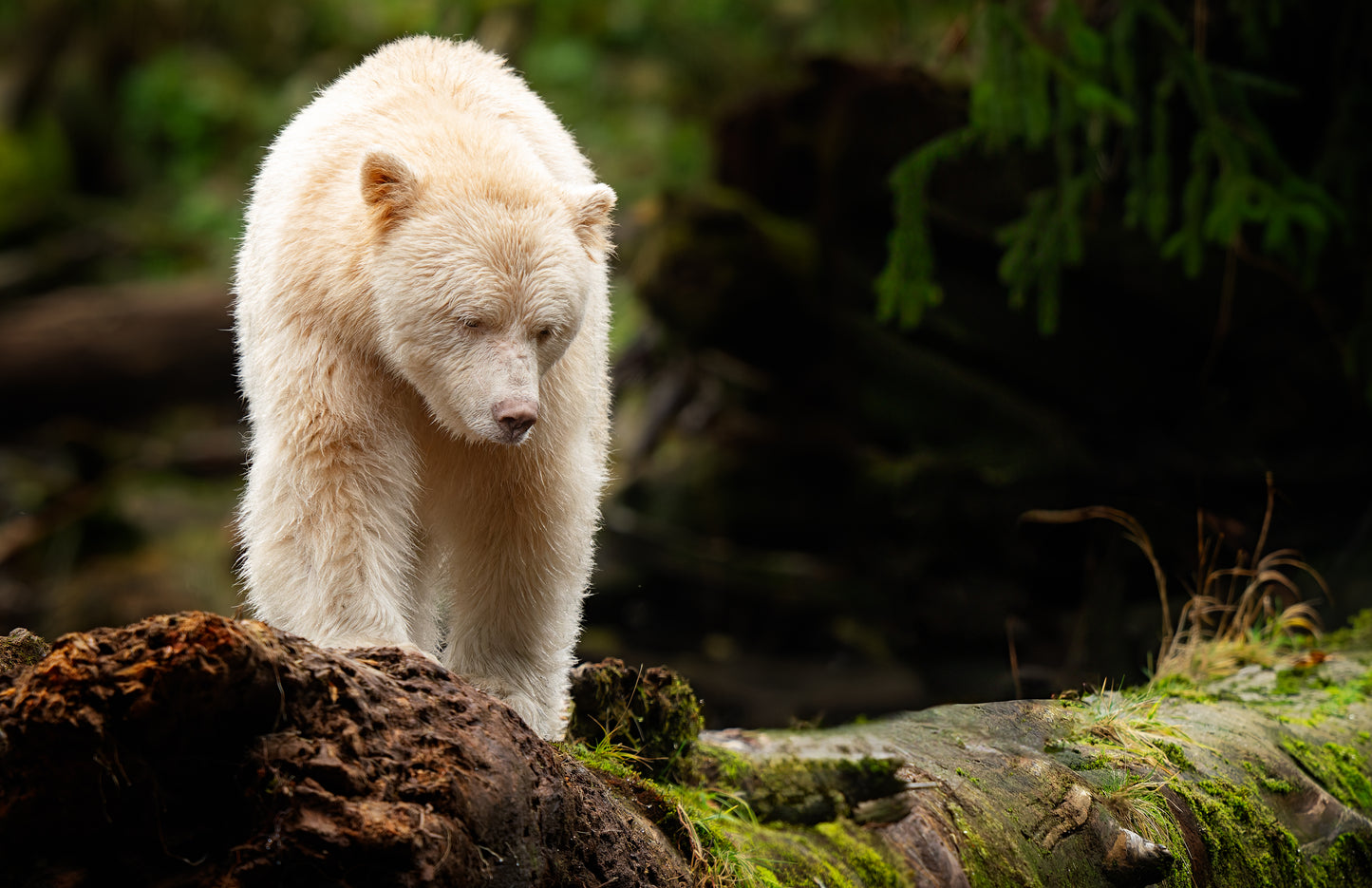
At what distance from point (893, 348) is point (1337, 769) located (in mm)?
5061

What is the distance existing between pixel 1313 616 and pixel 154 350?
11.2 meters

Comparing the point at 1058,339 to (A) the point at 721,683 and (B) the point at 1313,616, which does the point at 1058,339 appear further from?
(A) the point at 721,683

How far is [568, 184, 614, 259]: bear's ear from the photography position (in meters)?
3.12

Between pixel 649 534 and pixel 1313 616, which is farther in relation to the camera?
pixel 649 534

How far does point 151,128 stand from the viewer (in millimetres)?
15531

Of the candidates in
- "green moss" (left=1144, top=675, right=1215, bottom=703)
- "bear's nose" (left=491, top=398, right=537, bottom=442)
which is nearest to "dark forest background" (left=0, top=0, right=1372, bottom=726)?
"green moss" (left=1144, top=675, right=1215, bottom=703)

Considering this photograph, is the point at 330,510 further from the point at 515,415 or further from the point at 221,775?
the point at 221,775

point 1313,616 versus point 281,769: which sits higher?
point 281,769

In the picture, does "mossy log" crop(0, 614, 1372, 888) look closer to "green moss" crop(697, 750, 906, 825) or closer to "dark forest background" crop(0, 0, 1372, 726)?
"green moss" crop(697, 750, 906, 825)

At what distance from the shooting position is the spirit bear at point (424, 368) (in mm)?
2902

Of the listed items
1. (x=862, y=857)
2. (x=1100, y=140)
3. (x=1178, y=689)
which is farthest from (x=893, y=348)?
(x=862, y=857)

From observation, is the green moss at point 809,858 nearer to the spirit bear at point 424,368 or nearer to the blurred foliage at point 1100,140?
the spirit bear at point 424,368

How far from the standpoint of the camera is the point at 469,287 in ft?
9.41

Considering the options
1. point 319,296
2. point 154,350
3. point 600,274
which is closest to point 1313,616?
point 600,274
